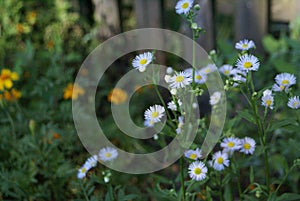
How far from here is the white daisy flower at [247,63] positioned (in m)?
1.22

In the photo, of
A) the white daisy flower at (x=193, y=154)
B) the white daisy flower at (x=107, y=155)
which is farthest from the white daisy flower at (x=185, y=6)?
the white daisy flower at (x=107, y=155)

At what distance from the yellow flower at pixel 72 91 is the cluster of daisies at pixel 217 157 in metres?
0.98

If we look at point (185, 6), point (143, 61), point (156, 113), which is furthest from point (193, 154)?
point (185, 6)

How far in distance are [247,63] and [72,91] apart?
1.19 meters

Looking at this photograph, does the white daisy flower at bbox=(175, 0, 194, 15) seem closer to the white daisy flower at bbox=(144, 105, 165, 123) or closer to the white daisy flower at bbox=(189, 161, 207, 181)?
the white daisy flower at bbox=(144, 105, 165, 123)

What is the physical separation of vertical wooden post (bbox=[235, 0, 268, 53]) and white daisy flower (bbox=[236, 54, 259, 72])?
1.20 meters

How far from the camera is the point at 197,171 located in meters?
1.28

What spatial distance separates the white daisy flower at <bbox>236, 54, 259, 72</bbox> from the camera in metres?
1.22

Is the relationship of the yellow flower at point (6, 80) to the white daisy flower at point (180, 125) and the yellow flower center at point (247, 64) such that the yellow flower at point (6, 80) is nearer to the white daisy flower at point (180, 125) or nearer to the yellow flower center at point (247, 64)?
the white daisy flower at point (180, 125)

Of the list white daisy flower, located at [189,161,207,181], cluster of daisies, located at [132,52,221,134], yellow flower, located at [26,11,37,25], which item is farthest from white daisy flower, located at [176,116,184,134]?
yellow flower, located at [26,11,37,25]

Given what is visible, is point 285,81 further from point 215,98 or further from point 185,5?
point 185,5

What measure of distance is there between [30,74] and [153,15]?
A: 0.72 metres

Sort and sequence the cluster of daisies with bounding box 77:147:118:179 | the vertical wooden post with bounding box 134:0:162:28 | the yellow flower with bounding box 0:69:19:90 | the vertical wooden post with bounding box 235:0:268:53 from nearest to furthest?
the cluster of daisies with bounding box 77:147:118:179 < the yellow flower with bounding box 0:69:19:90 < the vertical wooden post with bounding box 235:0:268:53 < the vertical wooden post with bounding box 134:0:162:28

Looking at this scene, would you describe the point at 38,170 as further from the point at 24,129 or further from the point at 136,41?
the point at 136,41
